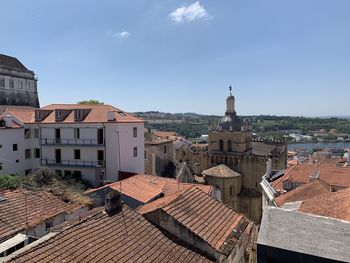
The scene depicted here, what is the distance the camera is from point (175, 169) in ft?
166

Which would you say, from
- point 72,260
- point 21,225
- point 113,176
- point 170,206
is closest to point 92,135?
point 113,176

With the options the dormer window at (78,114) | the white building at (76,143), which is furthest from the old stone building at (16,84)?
the dormer window at (78,114)

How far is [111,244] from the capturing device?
39.9ft

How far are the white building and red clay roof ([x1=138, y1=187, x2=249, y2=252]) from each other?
63.8 feet

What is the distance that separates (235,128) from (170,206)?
4066cm

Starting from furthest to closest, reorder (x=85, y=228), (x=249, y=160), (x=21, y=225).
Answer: (x=249, y=160) → (x=21, y=225) → (x=85, y=228)

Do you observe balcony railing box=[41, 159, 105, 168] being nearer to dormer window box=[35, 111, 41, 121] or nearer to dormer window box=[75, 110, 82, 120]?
dormer window box=[75, 110, 82, 120]

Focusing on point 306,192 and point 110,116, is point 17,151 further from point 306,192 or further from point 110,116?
point 306,192

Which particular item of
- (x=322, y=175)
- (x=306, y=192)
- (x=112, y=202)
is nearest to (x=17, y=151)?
(x=112, y=202)

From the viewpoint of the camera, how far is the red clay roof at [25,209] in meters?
16.4

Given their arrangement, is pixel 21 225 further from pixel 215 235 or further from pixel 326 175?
pixel 326 175

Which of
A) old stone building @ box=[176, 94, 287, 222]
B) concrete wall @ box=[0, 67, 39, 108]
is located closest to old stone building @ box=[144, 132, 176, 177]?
old stone building @ box=[176, 94, 287, 222]

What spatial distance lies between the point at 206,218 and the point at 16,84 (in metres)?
59.4

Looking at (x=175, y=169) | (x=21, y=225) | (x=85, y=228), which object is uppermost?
(x=85, y=228)
